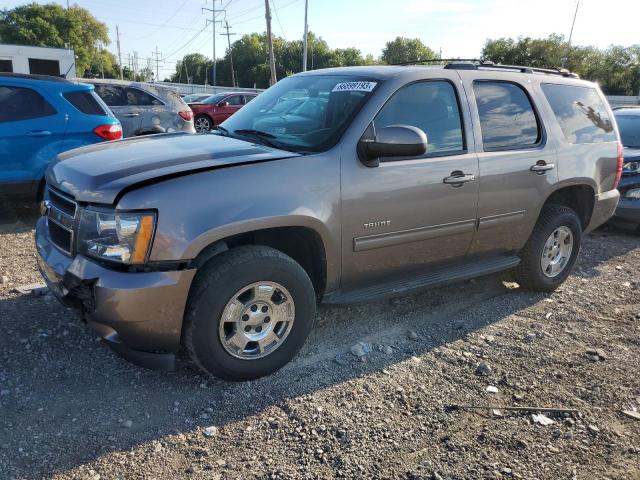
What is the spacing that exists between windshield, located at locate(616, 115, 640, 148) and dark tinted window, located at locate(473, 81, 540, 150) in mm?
4288

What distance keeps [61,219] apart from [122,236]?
672 millimetres

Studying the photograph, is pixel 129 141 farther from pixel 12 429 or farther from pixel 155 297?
pixel 12 429

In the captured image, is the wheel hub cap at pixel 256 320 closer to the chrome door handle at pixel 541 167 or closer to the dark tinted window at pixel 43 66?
the chrome door handle at pixel 541 167

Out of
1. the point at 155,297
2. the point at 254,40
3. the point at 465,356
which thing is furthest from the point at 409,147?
the point at 254,40

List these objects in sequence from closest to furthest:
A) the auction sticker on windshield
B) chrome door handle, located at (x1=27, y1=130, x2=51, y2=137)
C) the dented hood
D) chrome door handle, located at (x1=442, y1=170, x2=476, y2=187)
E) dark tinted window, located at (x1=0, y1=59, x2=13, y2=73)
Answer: the dented hood, the auction sticker on windshield, chrome door handle, located at (x1=442, y1=170, x2=476, y2=187), chrome door handle, located at (x1=27, y1=130, x2=51, y2=137), dark tinted window, located at (x1=0, y1=59, x2=13, y2=73)

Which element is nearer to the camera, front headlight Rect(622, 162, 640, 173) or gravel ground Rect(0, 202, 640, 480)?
gravel ground Rect(0, 202, 640, 480)

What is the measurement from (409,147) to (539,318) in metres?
2.05

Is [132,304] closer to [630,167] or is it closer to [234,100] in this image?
[630,167]

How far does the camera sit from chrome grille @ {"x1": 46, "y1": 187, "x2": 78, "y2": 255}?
9.70 feet

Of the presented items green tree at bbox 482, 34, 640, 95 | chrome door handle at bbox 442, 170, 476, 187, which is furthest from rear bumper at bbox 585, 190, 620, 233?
green tree at bbox 482, 34, 640, 95

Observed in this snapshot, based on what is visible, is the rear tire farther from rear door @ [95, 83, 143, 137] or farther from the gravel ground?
rear door @ [95, 83, 143, 137]

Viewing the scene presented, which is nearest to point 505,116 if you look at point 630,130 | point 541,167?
point 541,167

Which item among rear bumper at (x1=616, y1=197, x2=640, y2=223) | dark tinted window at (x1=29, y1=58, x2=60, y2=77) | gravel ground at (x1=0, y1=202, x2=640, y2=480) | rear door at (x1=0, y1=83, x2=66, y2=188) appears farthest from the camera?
dark tinted window at (x1=29, y1=58, x2=60, y2=77)

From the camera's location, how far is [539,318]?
14.3ft
